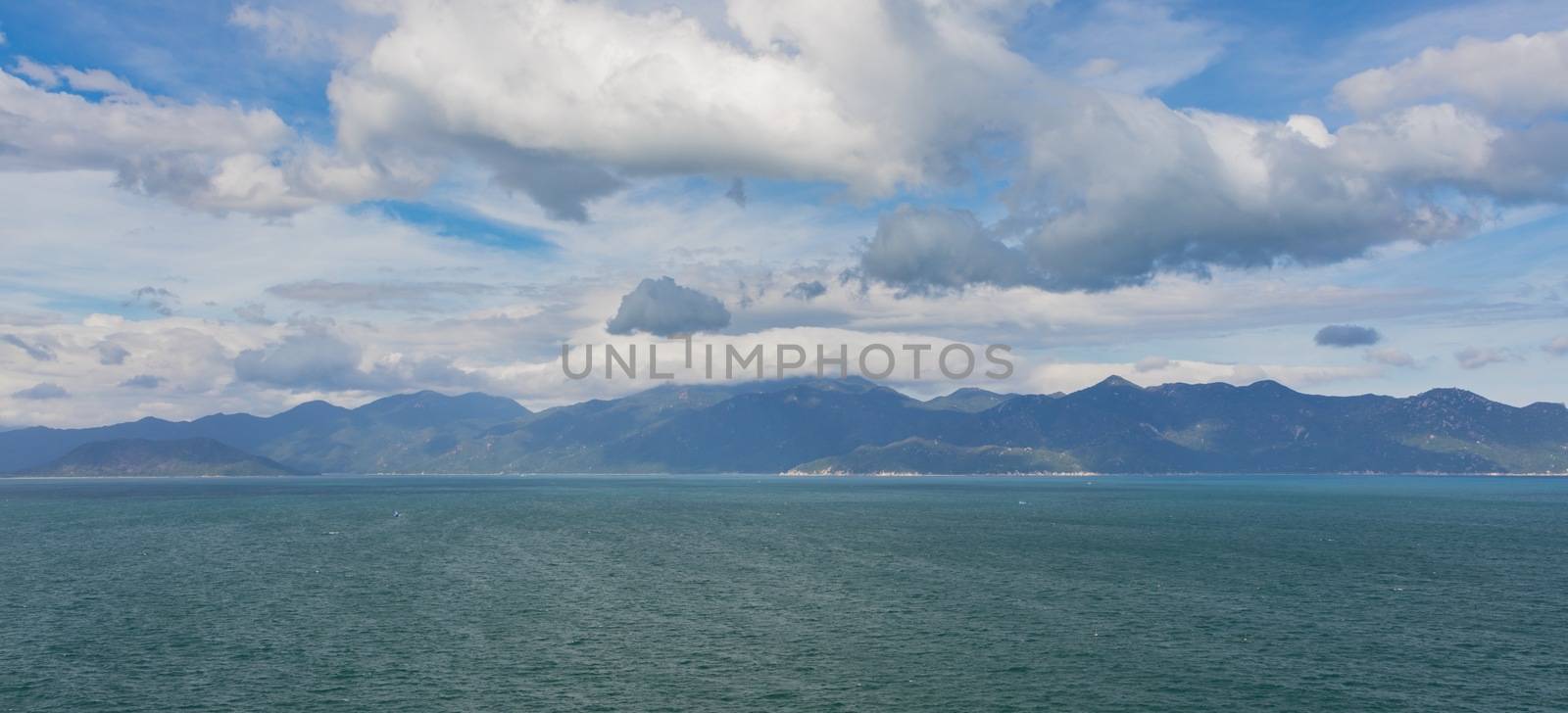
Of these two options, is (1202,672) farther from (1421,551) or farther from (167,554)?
(167,554)

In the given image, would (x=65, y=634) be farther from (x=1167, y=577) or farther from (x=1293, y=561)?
(x=1293, y=561)

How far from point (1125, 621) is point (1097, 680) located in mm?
28179

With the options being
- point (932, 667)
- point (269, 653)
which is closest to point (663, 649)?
point (932, 667)

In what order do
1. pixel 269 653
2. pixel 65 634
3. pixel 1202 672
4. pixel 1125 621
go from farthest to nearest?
pixel 1125 621 → pixel 65 634 → pixel 269 653 → pixel 1202 672

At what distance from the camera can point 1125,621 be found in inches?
4227

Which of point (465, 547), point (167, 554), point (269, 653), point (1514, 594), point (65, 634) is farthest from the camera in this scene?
point (465, 547)

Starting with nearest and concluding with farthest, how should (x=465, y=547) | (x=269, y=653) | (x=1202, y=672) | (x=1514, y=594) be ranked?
(x=1202, y=672)
(x=269, y=653)
(x=1514, y=594)
(x=465, y=547)

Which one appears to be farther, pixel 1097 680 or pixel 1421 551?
pixel 1421 551

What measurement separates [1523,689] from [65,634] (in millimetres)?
138099

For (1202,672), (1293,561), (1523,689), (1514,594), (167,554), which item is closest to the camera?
(1523,689)

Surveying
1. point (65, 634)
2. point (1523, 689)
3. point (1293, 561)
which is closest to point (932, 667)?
point (1523, 689)

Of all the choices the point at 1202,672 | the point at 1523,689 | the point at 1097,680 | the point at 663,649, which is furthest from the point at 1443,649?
the point at 663,649

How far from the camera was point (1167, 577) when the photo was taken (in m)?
143

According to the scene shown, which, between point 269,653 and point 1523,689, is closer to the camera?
point 1523,689
